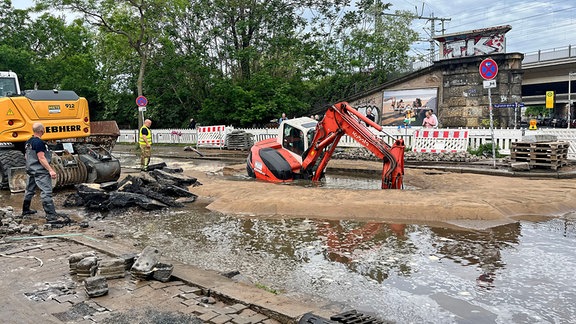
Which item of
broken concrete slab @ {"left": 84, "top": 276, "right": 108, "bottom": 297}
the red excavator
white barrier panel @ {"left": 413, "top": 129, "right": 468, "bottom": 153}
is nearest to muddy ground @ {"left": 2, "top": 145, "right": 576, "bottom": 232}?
the red excavator

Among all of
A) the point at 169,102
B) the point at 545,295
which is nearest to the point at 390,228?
the point at 545,295

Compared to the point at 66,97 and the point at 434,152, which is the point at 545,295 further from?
the point at 434,152

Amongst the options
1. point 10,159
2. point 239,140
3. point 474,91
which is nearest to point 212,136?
point 239,140

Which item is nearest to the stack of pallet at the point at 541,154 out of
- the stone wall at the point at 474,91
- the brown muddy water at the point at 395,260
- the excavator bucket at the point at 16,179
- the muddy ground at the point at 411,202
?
the muddy ground at the point at 411,202

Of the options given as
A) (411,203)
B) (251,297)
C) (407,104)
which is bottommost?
(251,297)

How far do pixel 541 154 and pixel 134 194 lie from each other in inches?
459

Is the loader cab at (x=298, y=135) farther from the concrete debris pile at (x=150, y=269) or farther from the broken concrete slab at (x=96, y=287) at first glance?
the broken concrete slab at (x=96, y=287)

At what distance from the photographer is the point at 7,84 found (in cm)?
1311

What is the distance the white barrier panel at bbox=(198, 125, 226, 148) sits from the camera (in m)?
26.8

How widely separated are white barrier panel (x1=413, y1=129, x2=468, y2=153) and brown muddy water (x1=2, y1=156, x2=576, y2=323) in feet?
33.1

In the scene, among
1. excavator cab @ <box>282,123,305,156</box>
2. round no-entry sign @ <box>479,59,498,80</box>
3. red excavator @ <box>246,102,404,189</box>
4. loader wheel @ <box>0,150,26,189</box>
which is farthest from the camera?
round no-entry sign @ <box>479,59,498,80</box>

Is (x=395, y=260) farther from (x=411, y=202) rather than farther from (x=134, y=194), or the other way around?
(x=134, y=194)

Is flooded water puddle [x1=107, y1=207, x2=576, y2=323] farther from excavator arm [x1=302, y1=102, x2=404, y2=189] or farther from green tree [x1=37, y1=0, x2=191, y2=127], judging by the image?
green tree [x1=37, y1=0, x2=191, y2=127]

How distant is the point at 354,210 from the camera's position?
8.90 metres
